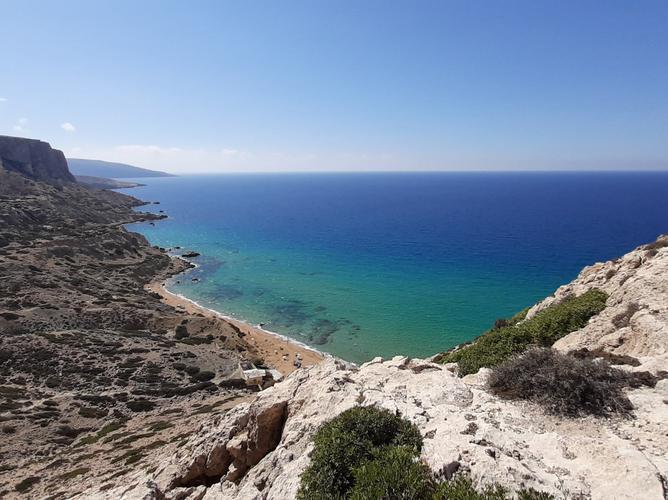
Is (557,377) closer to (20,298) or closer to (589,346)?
(589,346)

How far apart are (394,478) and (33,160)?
20669 cm

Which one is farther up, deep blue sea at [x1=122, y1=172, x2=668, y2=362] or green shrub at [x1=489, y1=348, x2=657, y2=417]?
green shrub at [x1=489, y1=348, x2=657, y2=417]

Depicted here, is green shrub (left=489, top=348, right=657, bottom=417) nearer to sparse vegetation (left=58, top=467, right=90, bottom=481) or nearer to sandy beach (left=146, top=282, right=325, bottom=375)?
sparse vegetation (left=58, top=467, right=90, bottom=481)

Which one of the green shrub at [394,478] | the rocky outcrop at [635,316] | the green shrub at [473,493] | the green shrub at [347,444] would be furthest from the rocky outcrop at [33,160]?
the rocky outcrop at [635,316]

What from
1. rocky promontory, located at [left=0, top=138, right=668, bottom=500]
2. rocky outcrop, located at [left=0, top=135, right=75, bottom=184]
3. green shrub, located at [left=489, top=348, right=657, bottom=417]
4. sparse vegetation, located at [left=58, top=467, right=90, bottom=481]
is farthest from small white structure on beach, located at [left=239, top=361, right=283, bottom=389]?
rocky outcrop, located at [left=0, top=135, right=75, bottom=184]

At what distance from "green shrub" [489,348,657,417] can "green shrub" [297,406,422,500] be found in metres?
3.52

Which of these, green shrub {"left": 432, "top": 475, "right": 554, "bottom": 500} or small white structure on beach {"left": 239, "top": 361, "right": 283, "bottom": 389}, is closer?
green shrub {"left": 432, "top": 475, "right": 554, "bottom": 500}

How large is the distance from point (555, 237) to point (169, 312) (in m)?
98.4

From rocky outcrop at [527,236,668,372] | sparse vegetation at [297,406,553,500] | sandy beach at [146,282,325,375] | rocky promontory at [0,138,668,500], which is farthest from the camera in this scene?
sandy beach at [146,282,325,375]

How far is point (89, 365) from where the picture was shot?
35781 mm

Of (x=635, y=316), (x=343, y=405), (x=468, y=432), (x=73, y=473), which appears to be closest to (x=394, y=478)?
(x=468, y=432)

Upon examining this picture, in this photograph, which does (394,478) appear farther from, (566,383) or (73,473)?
(73,473)

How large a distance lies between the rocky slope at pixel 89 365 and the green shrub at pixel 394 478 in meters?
17.4

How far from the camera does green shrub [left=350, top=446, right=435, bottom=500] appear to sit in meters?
6.74
